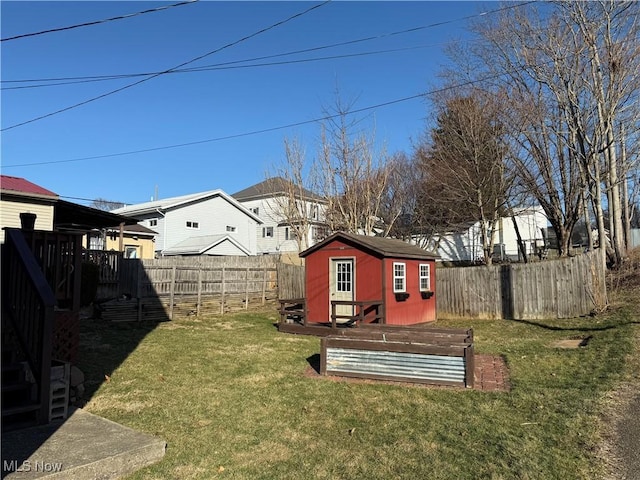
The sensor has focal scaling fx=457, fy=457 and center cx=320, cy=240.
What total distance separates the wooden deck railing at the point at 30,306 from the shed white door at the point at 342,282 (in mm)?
9613

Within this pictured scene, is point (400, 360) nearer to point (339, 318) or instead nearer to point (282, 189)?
point (339, 318)

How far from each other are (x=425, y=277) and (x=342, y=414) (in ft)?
35.2

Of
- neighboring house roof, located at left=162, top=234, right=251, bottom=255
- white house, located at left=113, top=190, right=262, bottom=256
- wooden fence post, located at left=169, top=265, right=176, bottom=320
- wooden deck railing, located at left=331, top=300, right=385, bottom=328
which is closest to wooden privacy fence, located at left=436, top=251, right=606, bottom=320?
wooden deck railing, located at left=331, top=300, right=385, bottom=328

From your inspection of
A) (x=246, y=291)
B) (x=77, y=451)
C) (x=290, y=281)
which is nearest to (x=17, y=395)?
(x=77, y=451)

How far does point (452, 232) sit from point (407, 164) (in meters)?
5.82

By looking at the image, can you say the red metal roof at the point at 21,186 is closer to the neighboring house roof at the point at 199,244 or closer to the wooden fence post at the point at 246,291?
the wooden fence post at the point at 246,291

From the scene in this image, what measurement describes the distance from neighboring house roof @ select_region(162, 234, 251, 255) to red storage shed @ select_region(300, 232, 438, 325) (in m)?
15.7

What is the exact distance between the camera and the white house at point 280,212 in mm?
26344

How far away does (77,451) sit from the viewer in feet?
13.1

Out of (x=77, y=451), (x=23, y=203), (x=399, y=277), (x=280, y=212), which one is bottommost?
(x=77, y=451)

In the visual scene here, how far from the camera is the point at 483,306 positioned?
15688 millimetres

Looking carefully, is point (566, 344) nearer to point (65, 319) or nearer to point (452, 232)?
point (65, 319)

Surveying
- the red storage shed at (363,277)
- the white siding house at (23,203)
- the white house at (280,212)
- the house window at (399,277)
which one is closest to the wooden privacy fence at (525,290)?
the red storage shed at (363,277)

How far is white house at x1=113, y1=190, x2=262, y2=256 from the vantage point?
98.4 feet
